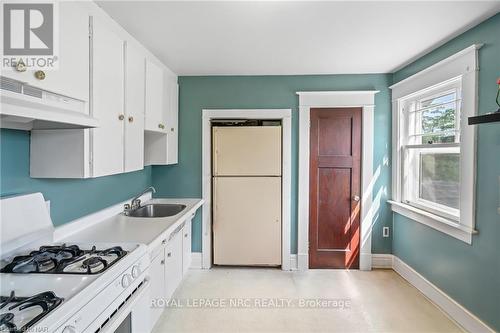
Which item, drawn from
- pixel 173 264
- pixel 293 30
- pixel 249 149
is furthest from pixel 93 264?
pixel 249 149

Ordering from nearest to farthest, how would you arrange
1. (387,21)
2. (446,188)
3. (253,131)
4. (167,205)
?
1. (387,21)
2. (446,188)
3. (167,205)
4. (253,131)

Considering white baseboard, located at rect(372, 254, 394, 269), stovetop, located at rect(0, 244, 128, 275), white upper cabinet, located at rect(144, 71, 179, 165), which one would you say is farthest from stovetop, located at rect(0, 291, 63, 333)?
white baseboard, located at rect(372, 254, 394, 269)

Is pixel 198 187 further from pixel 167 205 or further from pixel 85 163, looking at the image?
pixel 85 163

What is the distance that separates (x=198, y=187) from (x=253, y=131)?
981 mm

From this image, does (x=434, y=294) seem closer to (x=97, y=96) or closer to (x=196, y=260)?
(x=196, y=260)

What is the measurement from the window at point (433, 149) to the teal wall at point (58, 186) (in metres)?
3.04

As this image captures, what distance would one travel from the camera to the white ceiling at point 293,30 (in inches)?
70.2

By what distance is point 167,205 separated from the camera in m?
2.92

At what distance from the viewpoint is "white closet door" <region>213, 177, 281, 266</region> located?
10.8 ft

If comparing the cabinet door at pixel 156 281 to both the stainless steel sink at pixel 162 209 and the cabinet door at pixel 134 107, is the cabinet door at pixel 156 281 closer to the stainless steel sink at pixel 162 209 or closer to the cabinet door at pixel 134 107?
the cabinet door at pixel 134 107

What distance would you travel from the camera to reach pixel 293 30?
2.11 m

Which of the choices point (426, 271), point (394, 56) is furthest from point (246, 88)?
point (426, 271)

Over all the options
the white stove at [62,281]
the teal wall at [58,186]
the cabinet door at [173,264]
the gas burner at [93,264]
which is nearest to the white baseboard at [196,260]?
the cabinet door at [173,264]

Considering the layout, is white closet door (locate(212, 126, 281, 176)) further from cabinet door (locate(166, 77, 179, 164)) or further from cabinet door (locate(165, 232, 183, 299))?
cabinet door (locate(165, 232, 183, 299))
